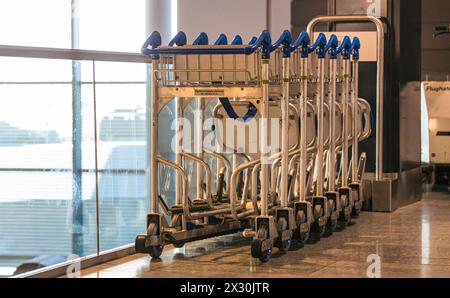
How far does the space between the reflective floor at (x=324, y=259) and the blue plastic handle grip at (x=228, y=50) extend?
1.15 meters

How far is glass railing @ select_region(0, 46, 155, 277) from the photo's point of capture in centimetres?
496

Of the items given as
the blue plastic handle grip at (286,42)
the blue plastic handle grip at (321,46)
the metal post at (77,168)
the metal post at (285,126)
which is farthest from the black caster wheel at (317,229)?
the metal post at (77,168)

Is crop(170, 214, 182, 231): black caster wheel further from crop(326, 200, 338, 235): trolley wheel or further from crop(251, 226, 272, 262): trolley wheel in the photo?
crop(326, 200, 338, 235): trolley wheel

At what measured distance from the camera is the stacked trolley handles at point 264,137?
17.9ft

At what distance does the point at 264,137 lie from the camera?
5434 millimetres

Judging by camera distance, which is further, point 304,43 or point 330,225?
point 330,225

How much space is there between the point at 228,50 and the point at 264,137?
1.67 feet

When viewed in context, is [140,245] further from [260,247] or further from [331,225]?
[331,225]

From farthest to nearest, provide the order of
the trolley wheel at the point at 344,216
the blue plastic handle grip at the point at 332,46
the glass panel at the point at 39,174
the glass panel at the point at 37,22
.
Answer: the glass panel at the point at 37,22, the trolley wheel at the point at 344,216, the blue plastic handle grip at the point at 332,46, the glass panel at the point at 39,174

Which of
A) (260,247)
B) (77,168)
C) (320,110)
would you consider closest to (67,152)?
(77,168)

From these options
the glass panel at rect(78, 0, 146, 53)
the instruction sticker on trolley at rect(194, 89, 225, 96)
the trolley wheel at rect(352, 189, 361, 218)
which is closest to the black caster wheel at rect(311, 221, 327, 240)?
the trolley wheel at rect(352, 189, 361, 218)

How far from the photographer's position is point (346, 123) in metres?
7.06

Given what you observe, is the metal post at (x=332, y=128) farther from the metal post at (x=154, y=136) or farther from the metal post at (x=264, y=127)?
the metal post at (x=154, y=136)
